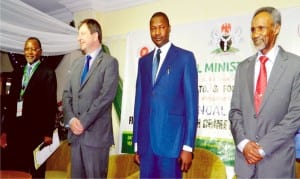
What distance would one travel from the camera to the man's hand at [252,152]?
2010 millimetres

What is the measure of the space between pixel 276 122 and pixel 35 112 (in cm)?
199

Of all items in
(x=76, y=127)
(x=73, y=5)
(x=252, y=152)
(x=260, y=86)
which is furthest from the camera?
(x=73, y=5)

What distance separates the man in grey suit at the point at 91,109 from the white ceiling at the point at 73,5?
1.67 m

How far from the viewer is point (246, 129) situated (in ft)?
7.02

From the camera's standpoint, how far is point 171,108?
7.41 ft

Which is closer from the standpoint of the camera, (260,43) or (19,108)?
(260,43)

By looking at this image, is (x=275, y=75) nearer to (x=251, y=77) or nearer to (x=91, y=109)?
(x=251, y=77)

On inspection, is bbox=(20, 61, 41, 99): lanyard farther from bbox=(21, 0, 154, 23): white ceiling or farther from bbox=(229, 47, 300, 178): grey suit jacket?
bbox=(229, 47, 300, 178): grey suit jacket

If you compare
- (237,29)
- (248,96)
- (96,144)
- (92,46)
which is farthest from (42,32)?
(248,96)

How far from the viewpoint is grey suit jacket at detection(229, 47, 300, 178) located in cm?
200

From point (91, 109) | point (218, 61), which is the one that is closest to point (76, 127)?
point (91, 109)

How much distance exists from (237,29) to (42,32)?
194 centimetres

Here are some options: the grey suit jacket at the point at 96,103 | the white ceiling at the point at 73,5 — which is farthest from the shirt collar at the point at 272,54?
the white ceiling at the point at 73,5

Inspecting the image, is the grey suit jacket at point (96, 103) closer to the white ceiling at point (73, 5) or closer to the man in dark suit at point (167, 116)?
the man in dark suit at point (167, 116)
